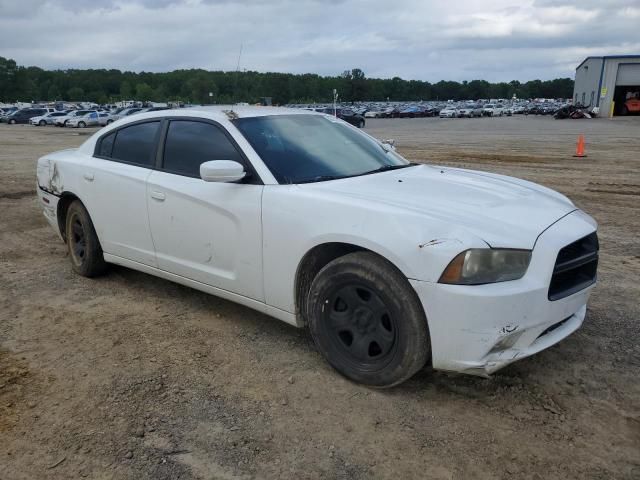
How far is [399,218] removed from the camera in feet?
9.86

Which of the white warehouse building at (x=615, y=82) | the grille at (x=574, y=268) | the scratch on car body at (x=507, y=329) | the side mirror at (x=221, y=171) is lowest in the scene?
the scratch on car body at (x=507, y=329)

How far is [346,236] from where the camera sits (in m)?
3.13

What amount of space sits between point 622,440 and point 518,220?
1.21 meters

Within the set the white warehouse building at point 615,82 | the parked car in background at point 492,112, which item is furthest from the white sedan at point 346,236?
the parked car in background at point 492,112

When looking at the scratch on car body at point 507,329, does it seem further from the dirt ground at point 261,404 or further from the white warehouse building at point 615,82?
the white warehouse building at point 615,82

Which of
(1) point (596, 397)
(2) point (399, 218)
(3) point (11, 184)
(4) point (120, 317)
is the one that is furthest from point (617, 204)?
(3) point (11, 184)

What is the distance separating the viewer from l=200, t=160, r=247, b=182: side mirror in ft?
11.5

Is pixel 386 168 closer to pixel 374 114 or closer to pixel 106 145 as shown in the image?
pixel 106 145

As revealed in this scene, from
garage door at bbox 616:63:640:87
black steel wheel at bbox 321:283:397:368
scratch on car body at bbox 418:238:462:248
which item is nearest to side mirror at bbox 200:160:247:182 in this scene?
black steel wheel at bbox 321:283:397:368

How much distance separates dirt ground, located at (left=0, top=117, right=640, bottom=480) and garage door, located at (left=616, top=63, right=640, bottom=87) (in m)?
68.7

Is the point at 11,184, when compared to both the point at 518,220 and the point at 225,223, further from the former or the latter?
the point at 518,220

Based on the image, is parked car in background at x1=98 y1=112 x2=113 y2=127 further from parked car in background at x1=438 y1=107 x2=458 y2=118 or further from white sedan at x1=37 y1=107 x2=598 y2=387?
white sedan at x1=37 y1=107 x2=598 y2=387

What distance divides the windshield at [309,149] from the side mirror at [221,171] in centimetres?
24

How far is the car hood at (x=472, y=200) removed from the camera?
293 centimetres
